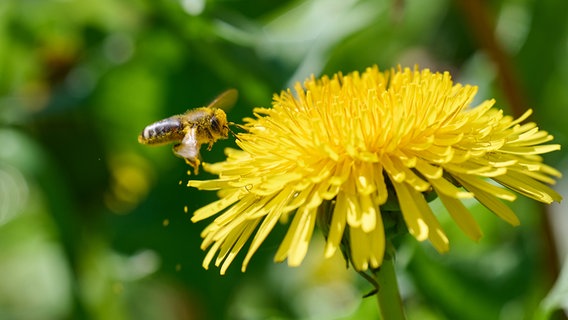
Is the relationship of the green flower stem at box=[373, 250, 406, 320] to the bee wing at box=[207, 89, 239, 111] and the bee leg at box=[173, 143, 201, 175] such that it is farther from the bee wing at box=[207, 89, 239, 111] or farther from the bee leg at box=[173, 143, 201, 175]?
the bee wing at box=[207, 89, 239, 111]

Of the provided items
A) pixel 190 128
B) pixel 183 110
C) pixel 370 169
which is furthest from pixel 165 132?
pixel 183 110

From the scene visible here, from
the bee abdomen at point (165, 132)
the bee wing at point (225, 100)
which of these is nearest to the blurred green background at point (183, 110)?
the bee wing at point (225, 100)

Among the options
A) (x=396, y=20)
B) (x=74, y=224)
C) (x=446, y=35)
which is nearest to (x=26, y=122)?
(x=74, y=224)

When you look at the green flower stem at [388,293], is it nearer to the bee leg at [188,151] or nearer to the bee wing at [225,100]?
the bee leg at [188,151]

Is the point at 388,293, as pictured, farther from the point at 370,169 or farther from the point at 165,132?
the point at 165,132

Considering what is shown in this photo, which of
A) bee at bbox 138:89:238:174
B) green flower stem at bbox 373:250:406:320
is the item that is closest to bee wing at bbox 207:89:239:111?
bee at bbox 138:89:238:174

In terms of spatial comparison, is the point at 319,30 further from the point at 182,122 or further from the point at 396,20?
the point at 182,122
